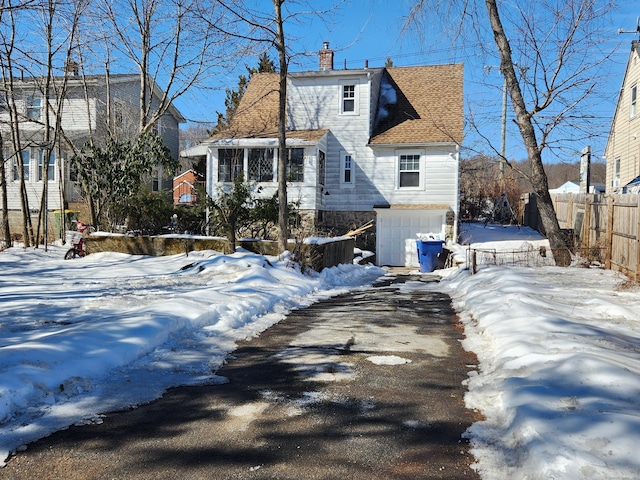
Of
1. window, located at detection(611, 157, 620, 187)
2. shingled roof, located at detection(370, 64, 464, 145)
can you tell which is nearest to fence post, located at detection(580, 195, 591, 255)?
shingled roof, located at detection(370, 64, 464, 145)

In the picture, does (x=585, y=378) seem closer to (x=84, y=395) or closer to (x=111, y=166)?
(x=84, y=395)

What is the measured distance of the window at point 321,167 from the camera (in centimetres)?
2275

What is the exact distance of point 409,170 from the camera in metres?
23.0

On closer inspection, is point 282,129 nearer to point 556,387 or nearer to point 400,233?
point 400,233

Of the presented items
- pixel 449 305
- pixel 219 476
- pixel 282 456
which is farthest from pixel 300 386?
pixel 449 305

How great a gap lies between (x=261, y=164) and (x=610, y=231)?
13.9 metres

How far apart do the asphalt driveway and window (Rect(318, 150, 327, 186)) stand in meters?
17.0

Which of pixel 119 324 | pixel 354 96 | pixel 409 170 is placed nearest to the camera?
pixel 119 324

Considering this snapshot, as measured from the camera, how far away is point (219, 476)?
10.2 ft

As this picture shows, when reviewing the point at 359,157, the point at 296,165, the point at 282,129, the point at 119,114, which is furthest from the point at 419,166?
the point at 119,114

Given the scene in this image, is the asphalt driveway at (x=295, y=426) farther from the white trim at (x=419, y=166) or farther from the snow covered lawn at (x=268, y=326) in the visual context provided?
the white trim at (x=419, y=166)

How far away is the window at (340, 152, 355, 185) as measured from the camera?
77.5 ft

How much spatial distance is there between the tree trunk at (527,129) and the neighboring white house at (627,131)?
10.7 metres

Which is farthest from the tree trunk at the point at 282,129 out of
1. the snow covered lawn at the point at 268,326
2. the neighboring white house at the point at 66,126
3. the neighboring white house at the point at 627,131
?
the neighboring white house at the point at 627,131
